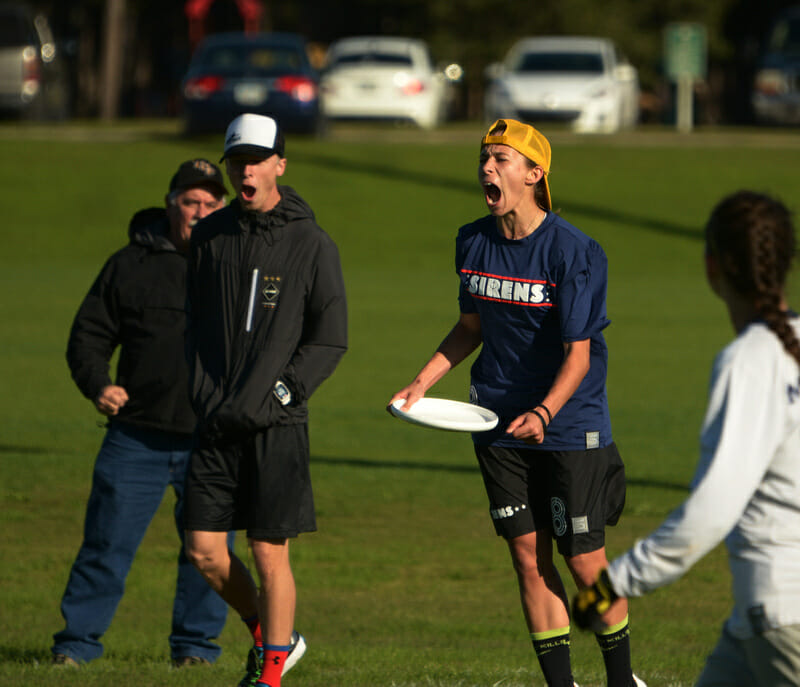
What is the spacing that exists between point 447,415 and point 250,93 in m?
22.2

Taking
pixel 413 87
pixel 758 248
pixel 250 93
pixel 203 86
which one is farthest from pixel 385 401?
pixel 413 87

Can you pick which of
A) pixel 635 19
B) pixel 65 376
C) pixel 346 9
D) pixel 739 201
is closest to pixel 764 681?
pixel 739 201

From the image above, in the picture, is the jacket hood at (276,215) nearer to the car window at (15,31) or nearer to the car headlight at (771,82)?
the car window at (15,31)

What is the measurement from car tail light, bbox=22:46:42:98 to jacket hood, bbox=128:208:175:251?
956 inches

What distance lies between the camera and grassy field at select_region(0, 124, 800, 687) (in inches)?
265

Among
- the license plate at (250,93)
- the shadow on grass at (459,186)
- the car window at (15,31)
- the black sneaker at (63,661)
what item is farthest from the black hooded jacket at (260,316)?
the car window at (15,31)

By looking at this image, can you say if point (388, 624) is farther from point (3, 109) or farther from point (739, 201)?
point (3, 109)

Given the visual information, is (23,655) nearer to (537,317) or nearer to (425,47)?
(537,317)

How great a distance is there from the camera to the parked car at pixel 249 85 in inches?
1040

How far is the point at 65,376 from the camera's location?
574 inches

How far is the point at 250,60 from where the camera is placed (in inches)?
1071

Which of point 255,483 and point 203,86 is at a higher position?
point 255,483

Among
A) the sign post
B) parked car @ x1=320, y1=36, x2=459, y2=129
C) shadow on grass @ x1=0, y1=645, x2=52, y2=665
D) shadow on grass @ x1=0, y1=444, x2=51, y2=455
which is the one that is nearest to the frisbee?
shadow on grass @ x1=0, y1=645, x2=52, y2=665

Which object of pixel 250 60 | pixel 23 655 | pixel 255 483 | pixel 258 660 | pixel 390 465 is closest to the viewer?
pixel 255 483
